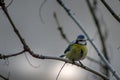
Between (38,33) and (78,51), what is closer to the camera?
(78,51)

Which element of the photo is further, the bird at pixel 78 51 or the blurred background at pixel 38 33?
the blurred background at pixel 38 33

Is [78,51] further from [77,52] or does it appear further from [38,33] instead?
[38,33]

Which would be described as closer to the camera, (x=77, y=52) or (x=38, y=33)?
(x=77, y=52)

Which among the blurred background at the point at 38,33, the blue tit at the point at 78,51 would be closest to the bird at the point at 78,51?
the blue tit at the point at 78,51

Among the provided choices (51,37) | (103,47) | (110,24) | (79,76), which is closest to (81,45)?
(110,24)

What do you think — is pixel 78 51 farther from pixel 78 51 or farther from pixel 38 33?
pixel 38 33

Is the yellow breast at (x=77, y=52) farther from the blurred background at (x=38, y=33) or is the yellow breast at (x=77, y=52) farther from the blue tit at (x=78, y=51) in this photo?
the blurred background at (x=38, y=33)

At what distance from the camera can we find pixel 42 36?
3213mm

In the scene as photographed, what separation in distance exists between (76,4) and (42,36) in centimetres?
46

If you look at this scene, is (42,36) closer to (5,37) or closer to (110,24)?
(5,37)

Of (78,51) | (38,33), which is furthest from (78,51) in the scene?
(38,33)

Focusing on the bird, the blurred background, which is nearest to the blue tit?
the bird

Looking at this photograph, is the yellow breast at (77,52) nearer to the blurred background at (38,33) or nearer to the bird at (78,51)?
the bird at (78,51)

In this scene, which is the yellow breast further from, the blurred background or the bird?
the blurred background
